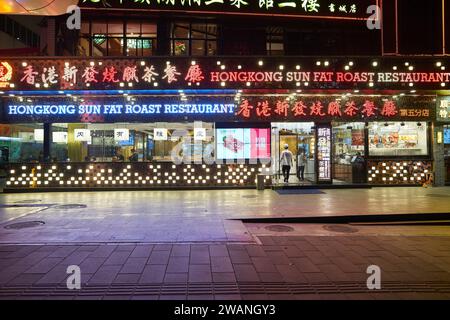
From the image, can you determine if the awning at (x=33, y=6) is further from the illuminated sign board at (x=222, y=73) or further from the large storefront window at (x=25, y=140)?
the large storefront window at (x=25, y=140)

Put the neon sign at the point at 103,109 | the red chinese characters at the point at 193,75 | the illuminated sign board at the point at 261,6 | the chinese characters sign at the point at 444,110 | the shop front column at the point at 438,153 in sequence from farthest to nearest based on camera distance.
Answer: the shop front column at the point at 438,153 < the chinese characters sign at the point at 444,110 < the illuminated sign board at the point at 261,6 < the neon sign at the point at 103,109 < the red chinese characters at the point at 193,75

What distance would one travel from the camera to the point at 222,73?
1462cm

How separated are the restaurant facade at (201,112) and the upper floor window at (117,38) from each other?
0.05m

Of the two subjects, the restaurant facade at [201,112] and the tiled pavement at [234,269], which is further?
the restaurant facade at [201,112]

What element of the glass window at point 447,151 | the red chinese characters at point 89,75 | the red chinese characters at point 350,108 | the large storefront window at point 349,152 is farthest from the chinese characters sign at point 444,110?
the red chinese characters at point 89,75

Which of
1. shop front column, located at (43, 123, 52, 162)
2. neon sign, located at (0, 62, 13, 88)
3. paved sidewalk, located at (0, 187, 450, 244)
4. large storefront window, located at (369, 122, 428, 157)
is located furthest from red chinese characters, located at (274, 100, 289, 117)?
neon sign, located at (0, 62, 13, 88)

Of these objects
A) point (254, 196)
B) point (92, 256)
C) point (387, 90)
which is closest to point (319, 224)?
point (254, 196)

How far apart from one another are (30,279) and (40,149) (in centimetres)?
1199

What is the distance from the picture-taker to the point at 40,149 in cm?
1577

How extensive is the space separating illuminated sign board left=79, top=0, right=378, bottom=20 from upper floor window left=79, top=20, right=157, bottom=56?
1433 mm

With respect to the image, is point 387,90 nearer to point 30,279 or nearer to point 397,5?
point 397,5

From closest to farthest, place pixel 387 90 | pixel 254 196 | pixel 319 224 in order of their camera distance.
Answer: pixel 319 224 → pixel 254 196 → pixel 387 90

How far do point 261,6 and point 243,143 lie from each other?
6.32m

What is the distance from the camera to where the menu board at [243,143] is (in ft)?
51.9
